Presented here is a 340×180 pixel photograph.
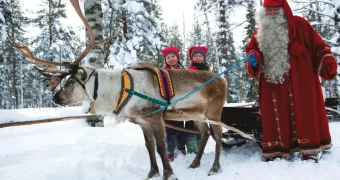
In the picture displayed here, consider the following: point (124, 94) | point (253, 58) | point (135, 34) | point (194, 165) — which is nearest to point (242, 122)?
point (194, 165)

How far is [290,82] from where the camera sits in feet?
12.5

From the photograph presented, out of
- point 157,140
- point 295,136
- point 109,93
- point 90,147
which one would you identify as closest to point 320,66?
point 295,136

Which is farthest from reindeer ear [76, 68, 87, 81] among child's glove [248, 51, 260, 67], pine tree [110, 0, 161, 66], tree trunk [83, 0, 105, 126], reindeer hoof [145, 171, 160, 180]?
pine tree [110, 0, 161, 66]

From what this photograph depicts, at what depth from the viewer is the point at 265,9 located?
402 cm

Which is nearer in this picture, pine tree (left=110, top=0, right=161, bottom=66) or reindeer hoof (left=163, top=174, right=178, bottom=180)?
reindeer hoof (left=163, top=174, right=178, bottom=180)

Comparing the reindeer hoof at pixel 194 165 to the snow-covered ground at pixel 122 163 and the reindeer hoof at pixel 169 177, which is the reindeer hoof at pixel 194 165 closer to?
the snow-covered ground at pixel 122 163

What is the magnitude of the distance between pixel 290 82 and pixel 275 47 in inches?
20.3

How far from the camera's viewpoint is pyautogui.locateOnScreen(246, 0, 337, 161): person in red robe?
11.9 feet

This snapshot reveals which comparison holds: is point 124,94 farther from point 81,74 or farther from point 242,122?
point 242,122

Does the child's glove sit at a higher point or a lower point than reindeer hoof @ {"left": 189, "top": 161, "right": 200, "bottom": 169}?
higher

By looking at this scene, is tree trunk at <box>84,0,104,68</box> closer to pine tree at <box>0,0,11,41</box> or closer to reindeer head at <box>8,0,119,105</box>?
reindeer head at <box>8,0,119,105</box>

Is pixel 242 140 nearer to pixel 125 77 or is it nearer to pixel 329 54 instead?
pixel 329 54

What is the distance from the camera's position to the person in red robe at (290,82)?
364 cm

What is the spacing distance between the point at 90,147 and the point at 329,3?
405 inches
